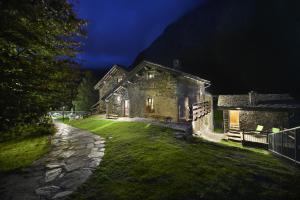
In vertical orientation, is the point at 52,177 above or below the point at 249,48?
below

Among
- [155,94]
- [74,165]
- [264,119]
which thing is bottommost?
[74,165]

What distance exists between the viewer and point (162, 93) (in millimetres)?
21250

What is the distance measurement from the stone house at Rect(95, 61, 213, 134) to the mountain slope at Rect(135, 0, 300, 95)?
2367 cm

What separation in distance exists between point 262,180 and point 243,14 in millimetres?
55578

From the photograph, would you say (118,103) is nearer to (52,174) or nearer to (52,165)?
(52,165)

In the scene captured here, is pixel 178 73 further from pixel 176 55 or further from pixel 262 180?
pixel 176 55

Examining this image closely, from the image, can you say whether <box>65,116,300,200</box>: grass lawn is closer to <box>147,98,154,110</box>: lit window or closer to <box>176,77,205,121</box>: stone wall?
<box>176,77,205,121</box>: stone wall

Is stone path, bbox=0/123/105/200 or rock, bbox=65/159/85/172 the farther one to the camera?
rock, bbox=65/159/85/172

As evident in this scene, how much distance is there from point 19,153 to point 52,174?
440 centimetres

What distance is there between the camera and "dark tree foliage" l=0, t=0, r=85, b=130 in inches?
208

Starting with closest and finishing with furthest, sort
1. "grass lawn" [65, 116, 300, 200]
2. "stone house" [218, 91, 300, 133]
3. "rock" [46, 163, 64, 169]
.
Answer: "grass lawn" [65, 116, 300, 200] < "rock" [46, 163, 64, 169] < "stone house" [218, 91, 300, 133]

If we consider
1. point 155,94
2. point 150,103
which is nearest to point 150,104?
point 150,103

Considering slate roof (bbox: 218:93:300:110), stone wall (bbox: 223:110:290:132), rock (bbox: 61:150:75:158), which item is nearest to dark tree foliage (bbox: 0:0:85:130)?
rock (bbox: 61:150:75:158)

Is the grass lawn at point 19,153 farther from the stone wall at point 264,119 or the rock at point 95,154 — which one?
the stone wall at point 264,119
